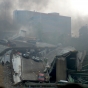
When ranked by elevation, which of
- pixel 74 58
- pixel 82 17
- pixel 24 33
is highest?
pixel 82 17

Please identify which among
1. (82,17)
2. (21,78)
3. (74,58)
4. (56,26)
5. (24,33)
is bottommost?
(21,78)

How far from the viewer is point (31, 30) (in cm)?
2431

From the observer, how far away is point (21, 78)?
6805mm

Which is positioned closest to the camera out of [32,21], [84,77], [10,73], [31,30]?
[84,77]

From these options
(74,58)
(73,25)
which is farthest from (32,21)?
(74,58)

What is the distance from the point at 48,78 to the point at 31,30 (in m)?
17.9

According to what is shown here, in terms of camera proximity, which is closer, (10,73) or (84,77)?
(84,77)

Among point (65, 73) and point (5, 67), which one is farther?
point (5, 67)

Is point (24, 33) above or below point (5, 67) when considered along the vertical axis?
above

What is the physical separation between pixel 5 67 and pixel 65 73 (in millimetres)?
3544

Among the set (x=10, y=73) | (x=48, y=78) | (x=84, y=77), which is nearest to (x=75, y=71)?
(x=84, y=77)

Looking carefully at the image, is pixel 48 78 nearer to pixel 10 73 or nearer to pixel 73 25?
pixel 10 73

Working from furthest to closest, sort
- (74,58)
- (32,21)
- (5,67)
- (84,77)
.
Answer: (32,21)
(5,67)
(74,58)
(84,77)

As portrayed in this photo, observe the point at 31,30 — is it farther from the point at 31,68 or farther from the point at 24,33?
the point at 31,68
